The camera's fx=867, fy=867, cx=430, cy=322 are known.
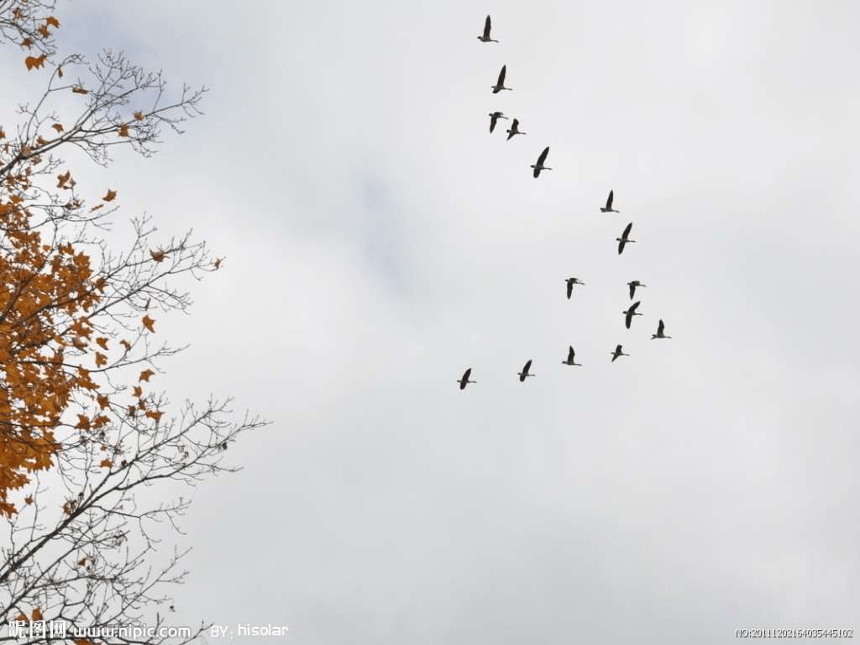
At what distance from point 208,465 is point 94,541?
1.44m

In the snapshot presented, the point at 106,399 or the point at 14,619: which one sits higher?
the point at 106,399

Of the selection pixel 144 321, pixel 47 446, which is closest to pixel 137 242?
pixel 144 321

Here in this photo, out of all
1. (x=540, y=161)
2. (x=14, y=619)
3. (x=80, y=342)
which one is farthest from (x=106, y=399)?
(x=540, y=161)

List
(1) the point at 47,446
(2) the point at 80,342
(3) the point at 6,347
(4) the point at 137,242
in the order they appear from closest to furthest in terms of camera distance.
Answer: (3) the point at 6,347
(1) the point at 47,446
(2) the point at 80,342
(4) the point at 137,242

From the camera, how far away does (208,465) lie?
32.6ft

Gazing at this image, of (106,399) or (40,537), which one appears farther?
(106,399)

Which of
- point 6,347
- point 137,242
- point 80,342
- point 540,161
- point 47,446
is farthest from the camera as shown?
point 540,161

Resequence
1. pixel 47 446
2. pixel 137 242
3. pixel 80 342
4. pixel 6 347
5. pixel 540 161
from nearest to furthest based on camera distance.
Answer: pixel 6 347, pixel 47 446, pixel 80 342, pixel 137 242, pixel 540 161

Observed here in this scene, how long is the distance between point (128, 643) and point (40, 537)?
1.45 metres

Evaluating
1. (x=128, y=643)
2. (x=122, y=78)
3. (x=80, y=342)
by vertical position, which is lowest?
(x=128, y=643)

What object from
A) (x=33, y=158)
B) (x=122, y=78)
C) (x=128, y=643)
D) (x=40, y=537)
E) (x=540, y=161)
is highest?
(x=540, y=161)

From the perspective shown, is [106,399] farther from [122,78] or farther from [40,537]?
[122,78]

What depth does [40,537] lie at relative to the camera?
29.1ft

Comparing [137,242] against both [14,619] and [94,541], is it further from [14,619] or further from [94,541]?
[14,619]
